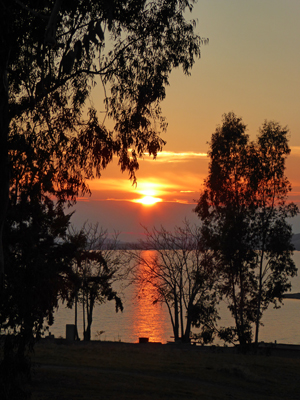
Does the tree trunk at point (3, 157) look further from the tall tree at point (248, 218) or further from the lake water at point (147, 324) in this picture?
the lake water at point (147, 324)

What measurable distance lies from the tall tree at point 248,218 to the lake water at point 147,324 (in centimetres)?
2351

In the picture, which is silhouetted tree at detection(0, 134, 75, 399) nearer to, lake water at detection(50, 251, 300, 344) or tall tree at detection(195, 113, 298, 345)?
tall tree at detection(195, 113, 298, 345)

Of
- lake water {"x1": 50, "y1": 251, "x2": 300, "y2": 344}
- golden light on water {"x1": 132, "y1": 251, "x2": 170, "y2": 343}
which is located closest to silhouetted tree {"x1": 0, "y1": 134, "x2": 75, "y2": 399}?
lake water {"x1": 50, "y1": 251, "x2": 300, "y2": 344}

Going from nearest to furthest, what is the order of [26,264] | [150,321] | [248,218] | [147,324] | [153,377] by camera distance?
[26,264] → [153,377] → [248,218] → [147,324] → [150,321]

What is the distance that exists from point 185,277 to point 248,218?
1074 cm

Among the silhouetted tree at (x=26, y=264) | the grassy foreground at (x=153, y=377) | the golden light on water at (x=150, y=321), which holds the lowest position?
the golden light on water at (x=150, y=321)

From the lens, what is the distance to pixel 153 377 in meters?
18.2

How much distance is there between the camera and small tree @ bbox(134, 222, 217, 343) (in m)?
36.9

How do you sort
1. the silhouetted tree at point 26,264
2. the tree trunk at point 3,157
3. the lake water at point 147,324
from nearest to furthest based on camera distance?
the tree trunk at point 3,157 → the silhouetted tree at point 26,264 → the lake water at point 147,324

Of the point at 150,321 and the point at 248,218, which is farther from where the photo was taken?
the point at 150,321

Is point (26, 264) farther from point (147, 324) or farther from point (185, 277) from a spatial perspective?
point (147, 324)

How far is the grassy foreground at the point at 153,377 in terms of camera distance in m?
15.2

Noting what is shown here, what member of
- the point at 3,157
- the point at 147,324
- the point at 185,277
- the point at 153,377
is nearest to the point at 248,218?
the point at 185,277

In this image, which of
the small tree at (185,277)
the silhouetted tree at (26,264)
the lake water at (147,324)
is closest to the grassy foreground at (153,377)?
the silhouetted tree at (26,264)
